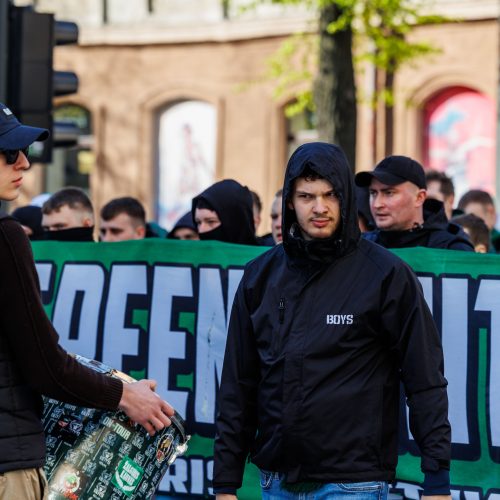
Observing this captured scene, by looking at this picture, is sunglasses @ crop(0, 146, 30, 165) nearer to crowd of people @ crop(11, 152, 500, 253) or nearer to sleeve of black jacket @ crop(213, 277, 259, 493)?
sleeve of black jacket @ crop(213, 277, 259, 493)

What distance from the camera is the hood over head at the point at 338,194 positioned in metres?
4.38

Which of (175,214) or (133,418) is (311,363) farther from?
(175,214)

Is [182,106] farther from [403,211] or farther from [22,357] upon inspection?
[22,357]

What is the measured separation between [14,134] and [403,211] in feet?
10.7

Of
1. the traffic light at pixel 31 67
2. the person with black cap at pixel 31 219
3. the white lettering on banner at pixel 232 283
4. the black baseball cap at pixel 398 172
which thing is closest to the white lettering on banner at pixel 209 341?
the white lettering on banner at pixel 232 283

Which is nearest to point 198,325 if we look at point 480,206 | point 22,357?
point 22,357

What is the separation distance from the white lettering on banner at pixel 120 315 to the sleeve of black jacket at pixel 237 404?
2306 millimetres

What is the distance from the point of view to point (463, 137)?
68.8ft

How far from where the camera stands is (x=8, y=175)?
3910 millimetres

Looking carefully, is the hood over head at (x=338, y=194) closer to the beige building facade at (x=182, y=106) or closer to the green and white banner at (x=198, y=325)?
the green and white banner at (x=198, y=325)

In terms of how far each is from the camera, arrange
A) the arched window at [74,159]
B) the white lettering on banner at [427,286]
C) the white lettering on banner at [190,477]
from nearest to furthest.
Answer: the white lettering on banner at [427,286], the white lettering on banner at [190,477], the arched window at [74,159]

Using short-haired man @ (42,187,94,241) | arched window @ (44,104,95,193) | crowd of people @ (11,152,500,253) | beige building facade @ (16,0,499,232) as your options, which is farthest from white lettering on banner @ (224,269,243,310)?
arched window @ (44,104,95,193)

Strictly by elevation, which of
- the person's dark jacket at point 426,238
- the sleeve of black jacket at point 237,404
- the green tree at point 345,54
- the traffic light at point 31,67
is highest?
the green tree at point 345,54

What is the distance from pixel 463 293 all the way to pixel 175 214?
18.7 meters
